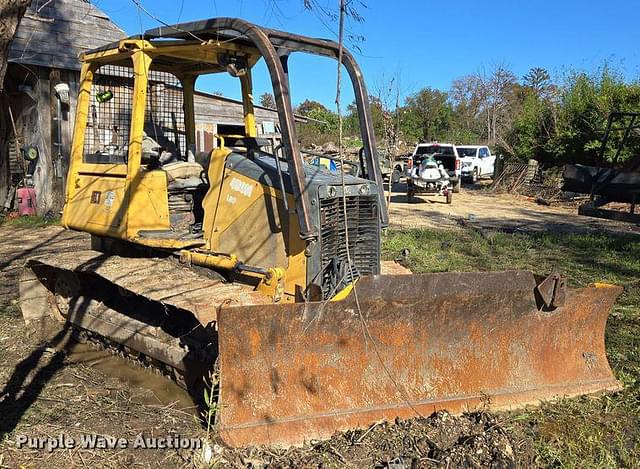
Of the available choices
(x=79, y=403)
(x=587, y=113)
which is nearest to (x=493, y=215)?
(x=587, y=113)

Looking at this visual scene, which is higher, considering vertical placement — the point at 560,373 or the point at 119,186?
the point at 119,186

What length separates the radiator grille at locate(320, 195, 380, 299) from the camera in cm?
430

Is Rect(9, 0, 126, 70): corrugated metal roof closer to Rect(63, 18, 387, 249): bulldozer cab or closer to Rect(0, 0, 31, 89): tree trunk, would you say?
Rect(63, 18, 387, 249): bulldozer cab

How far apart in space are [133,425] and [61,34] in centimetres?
1217

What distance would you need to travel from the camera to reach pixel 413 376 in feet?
13.1

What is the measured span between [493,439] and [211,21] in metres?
3.28

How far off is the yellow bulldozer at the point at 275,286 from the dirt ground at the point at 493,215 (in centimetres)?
842

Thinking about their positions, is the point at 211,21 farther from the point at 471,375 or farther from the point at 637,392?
the point at 637,392

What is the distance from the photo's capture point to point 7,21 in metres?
2.88

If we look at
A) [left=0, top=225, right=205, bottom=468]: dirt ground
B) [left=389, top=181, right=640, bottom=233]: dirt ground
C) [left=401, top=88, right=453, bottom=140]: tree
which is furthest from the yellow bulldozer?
[left=401, top=88, right=453, bottom=140]: tree

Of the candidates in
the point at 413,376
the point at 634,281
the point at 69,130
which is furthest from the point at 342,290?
the point at 69,130

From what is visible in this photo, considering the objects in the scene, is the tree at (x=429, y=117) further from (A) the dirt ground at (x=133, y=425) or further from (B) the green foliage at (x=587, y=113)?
(A) the dirt ground at (x=133, y=425)

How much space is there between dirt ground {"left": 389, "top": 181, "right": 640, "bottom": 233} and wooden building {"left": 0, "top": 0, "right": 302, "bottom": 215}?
17.3 feet

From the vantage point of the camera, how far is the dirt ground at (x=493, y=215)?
13.5 meters
